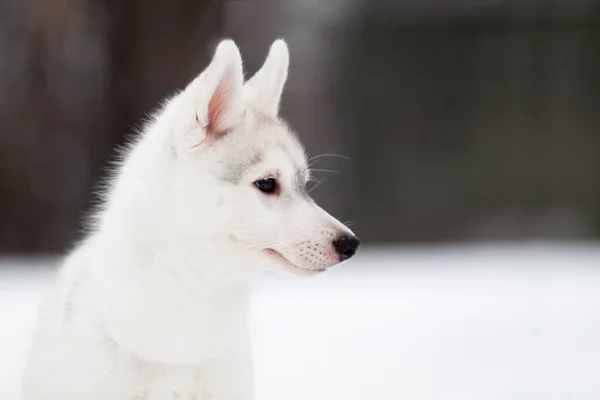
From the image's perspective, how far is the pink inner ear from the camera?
174cm

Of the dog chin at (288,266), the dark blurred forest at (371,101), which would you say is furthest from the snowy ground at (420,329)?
the dog chin at (288,266)

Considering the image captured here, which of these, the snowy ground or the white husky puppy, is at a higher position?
the white husky puppy

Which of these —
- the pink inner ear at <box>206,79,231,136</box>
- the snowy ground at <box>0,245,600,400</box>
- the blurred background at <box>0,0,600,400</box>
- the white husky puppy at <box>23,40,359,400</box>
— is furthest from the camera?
the blurred background at <box>0,0,600,400</box>

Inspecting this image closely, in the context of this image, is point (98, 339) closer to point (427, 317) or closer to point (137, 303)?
point (137, 303)

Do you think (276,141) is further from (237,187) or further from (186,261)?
(186,261)

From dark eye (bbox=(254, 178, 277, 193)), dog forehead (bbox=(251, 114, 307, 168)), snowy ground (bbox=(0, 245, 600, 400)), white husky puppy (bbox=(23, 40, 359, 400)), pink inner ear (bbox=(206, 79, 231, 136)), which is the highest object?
pink inner ear (bbox=(206, 79, 231, 136))

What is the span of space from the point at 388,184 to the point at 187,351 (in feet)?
13.7

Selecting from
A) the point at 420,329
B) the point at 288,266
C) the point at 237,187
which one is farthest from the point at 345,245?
the point at 420,329

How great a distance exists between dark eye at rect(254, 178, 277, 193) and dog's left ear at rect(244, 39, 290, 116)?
0.26 m

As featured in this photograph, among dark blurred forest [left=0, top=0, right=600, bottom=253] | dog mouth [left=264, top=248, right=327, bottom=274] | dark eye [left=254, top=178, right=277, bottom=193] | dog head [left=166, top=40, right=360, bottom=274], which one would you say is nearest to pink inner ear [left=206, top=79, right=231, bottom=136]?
dog head [left=166, top=40, right=360, bottom=274]

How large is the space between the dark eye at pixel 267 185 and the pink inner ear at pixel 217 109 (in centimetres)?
16

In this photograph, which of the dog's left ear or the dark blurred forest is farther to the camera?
the dark blurred forest

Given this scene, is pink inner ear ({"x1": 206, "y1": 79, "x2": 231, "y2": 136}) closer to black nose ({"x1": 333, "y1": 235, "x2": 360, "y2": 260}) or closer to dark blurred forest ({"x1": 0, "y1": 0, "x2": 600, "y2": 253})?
black nose ({"x1": 333, "y1": 235, "x2": 360, "y2": 260})

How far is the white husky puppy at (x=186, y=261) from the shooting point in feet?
5.35
